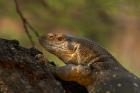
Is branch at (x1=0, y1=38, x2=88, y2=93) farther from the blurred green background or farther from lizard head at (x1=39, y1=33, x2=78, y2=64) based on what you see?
the blurred green background

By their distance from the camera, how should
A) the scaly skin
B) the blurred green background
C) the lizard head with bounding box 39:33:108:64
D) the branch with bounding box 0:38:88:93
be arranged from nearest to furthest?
the branch with bounding box 0:38:88:93
the scaly skin
the lizard head with bounding box 39:33:108:64
the blurred green background

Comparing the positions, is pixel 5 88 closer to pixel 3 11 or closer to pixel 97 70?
pixel 97 70

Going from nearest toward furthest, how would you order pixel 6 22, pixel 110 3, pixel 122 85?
pixel 122 85, pixel 110 3, pixel 6 22

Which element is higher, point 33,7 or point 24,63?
point 33,7

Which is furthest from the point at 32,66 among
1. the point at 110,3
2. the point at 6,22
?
the point at 6,22

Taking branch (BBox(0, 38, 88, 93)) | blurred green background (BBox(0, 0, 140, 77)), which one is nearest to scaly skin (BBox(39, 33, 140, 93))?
branch (BBox(0, 38, 88, 93))

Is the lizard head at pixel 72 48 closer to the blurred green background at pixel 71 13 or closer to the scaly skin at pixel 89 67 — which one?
the scaly skin at pixel 89 67

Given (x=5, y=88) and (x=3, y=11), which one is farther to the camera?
(x=3, y=11)
